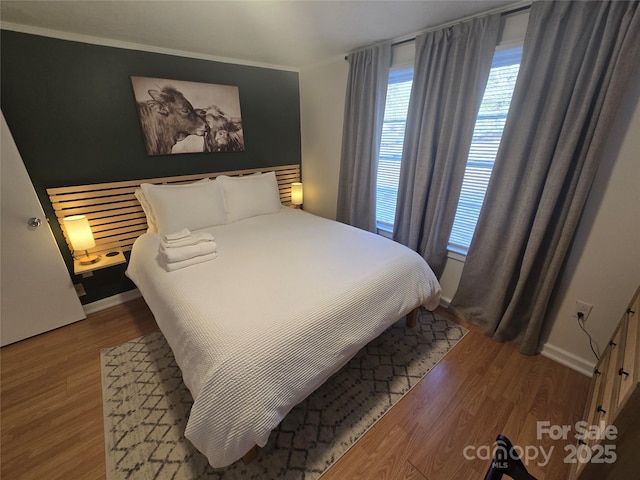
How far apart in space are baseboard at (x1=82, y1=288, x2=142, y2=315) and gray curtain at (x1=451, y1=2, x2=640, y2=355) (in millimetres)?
3070

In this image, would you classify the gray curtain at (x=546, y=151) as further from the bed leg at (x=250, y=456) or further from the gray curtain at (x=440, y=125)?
the bed leg at (x=250, y=456)

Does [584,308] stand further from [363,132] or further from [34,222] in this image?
[34,222]

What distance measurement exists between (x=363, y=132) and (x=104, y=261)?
2.51m

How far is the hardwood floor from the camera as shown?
4.04 ft

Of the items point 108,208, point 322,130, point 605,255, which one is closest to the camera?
point 605,255

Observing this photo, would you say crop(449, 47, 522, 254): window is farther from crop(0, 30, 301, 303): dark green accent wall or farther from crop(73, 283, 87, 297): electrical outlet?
crop(73, 283, 87, 297): electrical outlet

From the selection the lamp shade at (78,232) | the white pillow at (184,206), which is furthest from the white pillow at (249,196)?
the lamp shade at (78,232)

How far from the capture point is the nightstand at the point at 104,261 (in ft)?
6.39

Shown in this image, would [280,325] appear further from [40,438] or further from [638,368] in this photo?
[40,438]

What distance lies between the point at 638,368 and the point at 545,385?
3.21ft

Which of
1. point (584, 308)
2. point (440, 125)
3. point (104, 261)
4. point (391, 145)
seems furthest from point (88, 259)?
point (584, 308)

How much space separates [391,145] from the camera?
252 cm

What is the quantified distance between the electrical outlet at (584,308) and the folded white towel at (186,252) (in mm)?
2434

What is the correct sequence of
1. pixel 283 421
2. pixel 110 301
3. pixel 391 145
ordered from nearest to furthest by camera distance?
pixel 283 421, pixel 110 301, pixel 391 145
